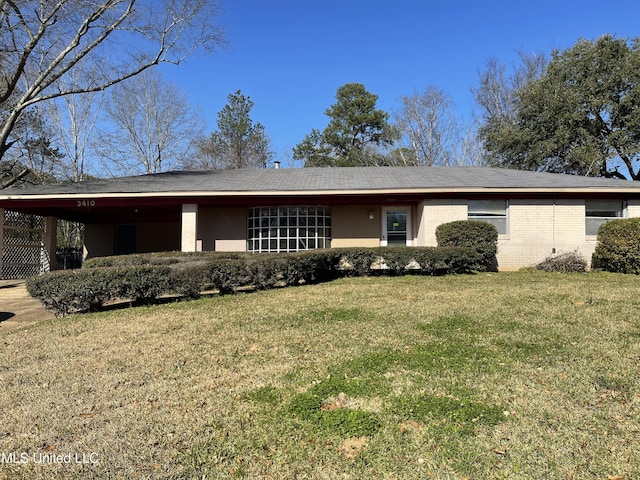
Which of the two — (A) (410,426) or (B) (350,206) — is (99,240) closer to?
(B) (350,206)

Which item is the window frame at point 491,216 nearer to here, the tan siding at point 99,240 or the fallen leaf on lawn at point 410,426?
the fallen leaf on lawn at point 410,426

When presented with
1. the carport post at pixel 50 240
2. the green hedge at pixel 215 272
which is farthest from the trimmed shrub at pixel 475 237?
the carport post at pixel 50 240

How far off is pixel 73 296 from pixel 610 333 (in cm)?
811

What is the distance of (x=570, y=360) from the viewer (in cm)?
398

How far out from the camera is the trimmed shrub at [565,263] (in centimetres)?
1163

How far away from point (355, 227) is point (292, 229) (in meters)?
2.27

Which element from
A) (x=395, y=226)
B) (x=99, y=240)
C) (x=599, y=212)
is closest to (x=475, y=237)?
(x=395, y=226)

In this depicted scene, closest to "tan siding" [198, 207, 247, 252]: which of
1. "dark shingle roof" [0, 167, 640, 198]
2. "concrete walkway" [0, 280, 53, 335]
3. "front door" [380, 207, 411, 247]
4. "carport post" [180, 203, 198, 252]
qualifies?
"dark shingle roof" [0, 167, 640, 198]

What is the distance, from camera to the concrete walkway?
271 inches

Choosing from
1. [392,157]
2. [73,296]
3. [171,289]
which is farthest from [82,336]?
[392,157]

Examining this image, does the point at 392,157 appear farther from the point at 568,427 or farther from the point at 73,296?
the point at 568,427

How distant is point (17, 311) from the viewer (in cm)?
796

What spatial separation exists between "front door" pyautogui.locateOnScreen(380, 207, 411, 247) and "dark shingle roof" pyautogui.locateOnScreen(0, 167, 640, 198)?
1100 mm

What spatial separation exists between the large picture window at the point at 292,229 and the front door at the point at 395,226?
201 cm
